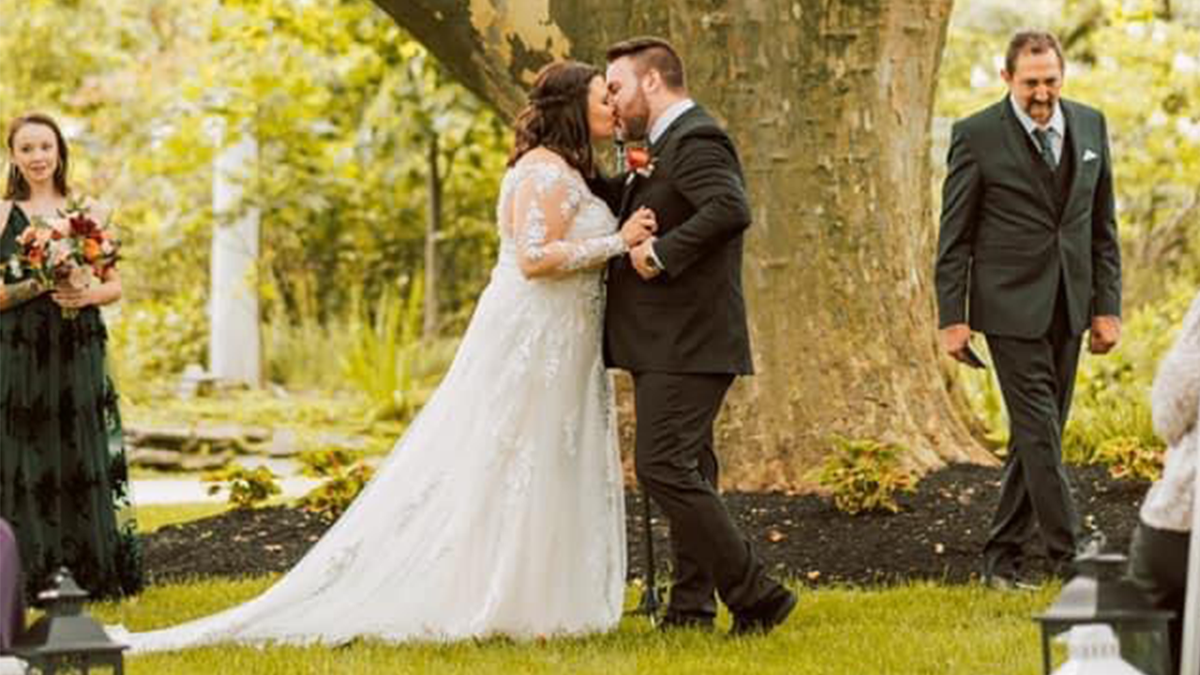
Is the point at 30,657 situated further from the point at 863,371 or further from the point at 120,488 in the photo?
the point at 863,371

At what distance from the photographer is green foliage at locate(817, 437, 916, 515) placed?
9.73 meters

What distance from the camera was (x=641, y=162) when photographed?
304 inches

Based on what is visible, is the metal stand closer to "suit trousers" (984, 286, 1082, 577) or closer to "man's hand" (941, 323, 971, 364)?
"man's hand" (941, 323, 971, 364)

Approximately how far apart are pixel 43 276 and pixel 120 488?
96 cm

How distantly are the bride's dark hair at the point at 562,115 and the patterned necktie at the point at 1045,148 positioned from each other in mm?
1622

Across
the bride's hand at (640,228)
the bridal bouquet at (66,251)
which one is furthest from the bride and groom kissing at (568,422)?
the bridal bouquet at (66,251)

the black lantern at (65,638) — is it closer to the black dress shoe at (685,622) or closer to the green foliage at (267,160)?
the black dress shoe at (685,622)

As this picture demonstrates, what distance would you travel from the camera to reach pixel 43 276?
8977 mm

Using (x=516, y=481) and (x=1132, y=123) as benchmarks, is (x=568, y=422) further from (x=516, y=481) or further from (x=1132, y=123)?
(x=1132, y=123)

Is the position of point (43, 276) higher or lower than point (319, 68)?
lower

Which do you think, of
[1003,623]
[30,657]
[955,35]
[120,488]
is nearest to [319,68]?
[955,35]

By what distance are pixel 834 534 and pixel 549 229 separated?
7.89 feet

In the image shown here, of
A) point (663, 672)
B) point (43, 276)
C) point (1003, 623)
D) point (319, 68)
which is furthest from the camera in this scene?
point (319, 68)

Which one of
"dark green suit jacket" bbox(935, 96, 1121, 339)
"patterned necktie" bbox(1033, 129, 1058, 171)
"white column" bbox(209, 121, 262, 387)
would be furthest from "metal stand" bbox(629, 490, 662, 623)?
"white column" bbox(209, 121, 262, 387)
